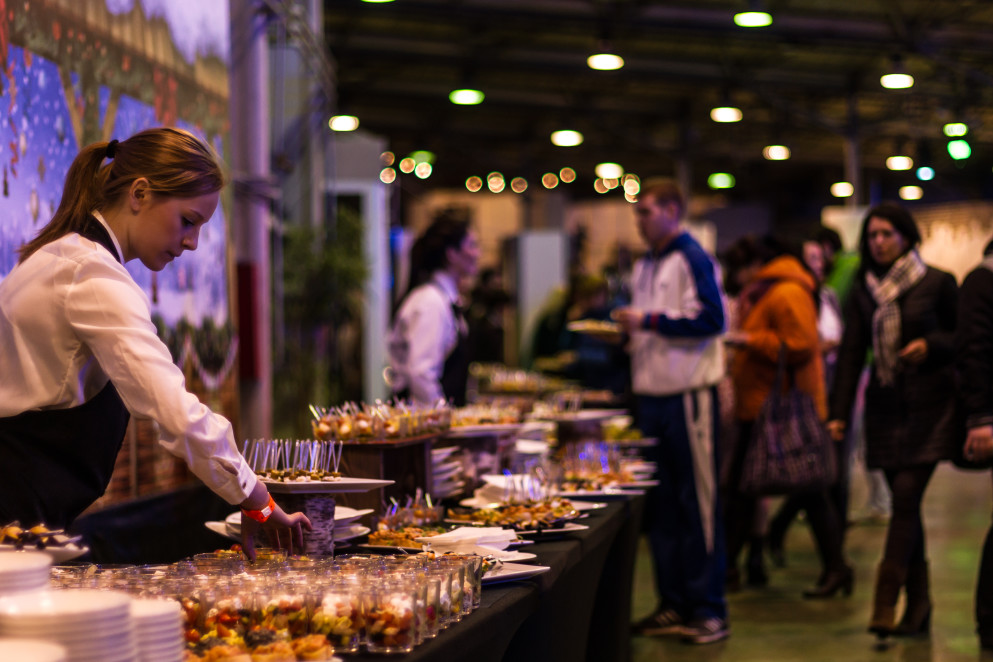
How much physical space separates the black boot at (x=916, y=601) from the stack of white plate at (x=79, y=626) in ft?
12.8

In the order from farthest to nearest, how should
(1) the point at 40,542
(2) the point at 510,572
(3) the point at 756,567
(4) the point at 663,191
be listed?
1. (3) the point at 756,567
2. (4) the point at 663,191
3. (2) the point at 510,572
4. (1) the point at 40,542

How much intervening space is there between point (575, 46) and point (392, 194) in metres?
8.23

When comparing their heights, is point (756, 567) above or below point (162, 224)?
below

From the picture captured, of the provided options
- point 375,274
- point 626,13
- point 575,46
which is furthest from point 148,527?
point 575,46

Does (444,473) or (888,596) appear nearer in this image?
(444,473)

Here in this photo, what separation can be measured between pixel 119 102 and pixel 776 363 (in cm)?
340

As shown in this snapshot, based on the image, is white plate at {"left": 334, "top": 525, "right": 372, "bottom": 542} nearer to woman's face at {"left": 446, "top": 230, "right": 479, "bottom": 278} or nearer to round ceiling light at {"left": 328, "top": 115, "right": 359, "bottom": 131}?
woman's face at {"left": 446, "top": 230, "right": 479, "bottom": 278}

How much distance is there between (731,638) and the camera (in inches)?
182

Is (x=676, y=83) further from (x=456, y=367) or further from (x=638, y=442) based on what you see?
(x=638, y=442)

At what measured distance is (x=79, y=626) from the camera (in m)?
1.21

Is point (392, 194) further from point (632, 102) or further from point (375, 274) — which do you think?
point (375, 274)

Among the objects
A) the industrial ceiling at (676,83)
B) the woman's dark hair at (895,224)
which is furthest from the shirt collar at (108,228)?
the industrial ceiling at (676,83)

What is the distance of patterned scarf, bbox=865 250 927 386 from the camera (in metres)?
4.36

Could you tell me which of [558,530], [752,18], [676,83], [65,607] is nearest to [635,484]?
[558,530]
